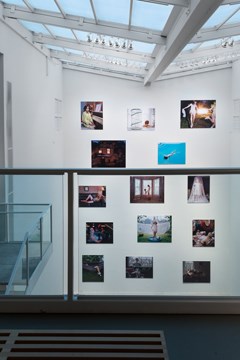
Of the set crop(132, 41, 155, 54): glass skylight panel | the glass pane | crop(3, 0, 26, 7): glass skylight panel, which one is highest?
crop(3, 0, 26, 7): glass skylight panel

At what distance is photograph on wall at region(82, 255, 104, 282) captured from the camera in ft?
10.6

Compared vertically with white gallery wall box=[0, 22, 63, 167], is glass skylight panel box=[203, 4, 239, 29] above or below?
above

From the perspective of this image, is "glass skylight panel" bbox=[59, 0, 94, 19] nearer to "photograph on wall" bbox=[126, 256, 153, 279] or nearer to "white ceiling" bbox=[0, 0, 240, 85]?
"white ceiling" bbox=[0, 0, 240, 85]

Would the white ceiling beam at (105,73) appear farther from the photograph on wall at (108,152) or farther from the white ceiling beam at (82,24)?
the white ceiling beam at (82,24)

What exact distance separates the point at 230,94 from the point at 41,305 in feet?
35.6

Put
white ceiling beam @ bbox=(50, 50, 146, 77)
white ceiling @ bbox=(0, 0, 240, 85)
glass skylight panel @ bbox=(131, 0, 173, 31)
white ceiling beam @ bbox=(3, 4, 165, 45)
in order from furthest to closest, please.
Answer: white ceiling beam @ bbox=(50, 50, 146, 77) → white ceiling beam @ bbox=(3, 4, 165, 45) → glass skylight panel @ bbox=(131, 0, 173, 31) → white ceiling @ bbox=(0, 0, 240, 85)

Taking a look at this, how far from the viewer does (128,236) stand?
10.5 ft

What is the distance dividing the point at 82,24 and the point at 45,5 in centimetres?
66

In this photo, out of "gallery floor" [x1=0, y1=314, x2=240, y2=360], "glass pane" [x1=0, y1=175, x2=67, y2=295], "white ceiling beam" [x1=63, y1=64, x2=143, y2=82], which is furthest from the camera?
"white ceiling beam" [x1=63, y1=64, x2=143, y2=82]

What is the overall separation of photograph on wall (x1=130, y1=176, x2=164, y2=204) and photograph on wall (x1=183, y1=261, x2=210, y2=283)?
0.46 metres

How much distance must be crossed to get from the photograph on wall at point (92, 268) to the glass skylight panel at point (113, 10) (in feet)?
13.7

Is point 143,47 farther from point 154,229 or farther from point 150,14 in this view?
point 154,229

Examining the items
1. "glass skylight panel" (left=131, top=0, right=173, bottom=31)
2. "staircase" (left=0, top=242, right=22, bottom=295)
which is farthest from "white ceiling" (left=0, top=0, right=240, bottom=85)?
"staircase" (left=0, top=242, right=22, bottom=295)

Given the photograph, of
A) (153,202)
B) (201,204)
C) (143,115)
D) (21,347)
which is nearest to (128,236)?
(153,202)
